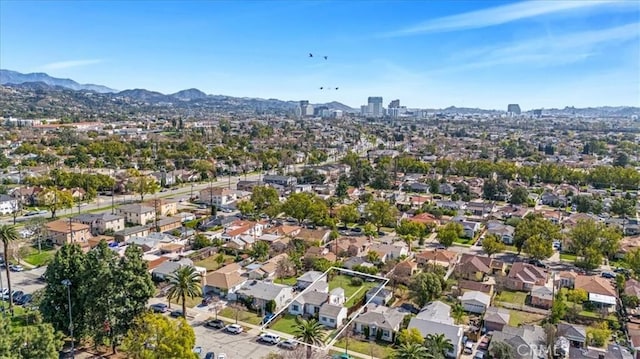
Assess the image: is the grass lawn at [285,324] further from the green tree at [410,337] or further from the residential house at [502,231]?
the residential house at [502,231]

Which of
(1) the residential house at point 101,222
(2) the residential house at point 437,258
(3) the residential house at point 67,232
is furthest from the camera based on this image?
(1) the residential house at point 101,222

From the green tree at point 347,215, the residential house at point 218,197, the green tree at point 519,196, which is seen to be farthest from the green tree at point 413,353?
the green tree at point 519,196

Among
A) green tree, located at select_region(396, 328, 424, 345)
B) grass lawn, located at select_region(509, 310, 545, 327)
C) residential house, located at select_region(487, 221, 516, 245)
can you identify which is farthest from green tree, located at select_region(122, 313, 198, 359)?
residential house, located at select_region(487, 221, 516, 245)

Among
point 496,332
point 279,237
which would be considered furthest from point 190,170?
point 496,332

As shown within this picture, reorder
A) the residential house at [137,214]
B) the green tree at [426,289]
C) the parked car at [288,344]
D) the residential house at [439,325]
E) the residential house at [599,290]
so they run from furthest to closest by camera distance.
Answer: the residential house at [137,214] < the residential house at [599,290] < the green tree at [426,289] < the parked car at [288,344] < the residential house at [439,325]

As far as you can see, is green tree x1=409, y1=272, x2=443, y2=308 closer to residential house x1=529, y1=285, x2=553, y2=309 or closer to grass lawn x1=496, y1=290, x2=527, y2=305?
grass lawn x1=496, y1=290, x2=527, y2=305

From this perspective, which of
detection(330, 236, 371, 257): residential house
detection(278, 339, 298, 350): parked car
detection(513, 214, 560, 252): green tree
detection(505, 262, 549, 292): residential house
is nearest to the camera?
detection(278, 339, 298, 350): parked car
